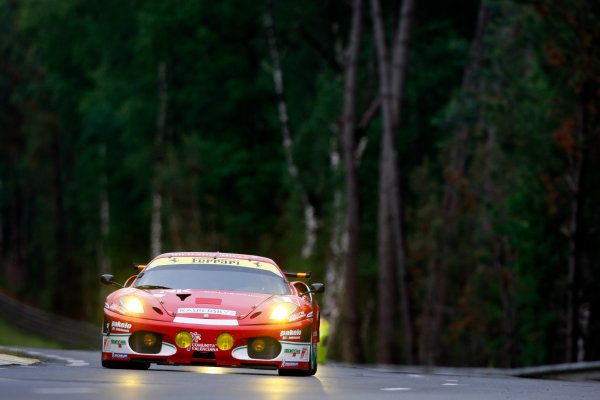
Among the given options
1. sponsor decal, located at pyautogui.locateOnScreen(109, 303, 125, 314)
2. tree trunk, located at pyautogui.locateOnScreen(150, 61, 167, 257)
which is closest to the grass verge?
tree trunk, located at pyautogui.locateOnScreen(150, 61, 167, 257)

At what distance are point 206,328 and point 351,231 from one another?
2991 centimetres

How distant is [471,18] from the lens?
5516cm

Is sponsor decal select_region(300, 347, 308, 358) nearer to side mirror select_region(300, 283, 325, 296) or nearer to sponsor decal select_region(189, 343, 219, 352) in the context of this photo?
sponsor decal select_region(189, 343, 219, 352)

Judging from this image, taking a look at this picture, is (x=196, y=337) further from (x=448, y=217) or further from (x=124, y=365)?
(x=448, y=217)

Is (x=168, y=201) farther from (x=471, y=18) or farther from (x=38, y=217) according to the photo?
(x=38, y=217)

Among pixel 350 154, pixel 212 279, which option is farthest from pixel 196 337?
pixel 350 154

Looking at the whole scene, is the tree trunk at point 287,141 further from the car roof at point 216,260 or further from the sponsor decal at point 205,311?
the sponsor decal at point 205,311

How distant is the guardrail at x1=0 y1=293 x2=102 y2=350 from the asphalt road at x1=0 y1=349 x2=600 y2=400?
112 feet

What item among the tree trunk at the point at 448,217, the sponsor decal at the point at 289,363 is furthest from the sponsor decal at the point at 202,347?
the tree trunk at the point at 448,217

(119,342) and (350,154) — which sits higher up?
(350,154)

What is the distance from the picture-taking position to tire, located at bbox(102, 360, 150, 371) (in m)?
15.0

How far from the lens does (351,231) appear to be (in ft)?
145

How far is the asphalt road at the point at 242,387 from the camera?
11.8m

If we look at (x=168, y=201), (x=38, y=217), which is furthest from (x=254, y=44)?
(x=38, y=217)
